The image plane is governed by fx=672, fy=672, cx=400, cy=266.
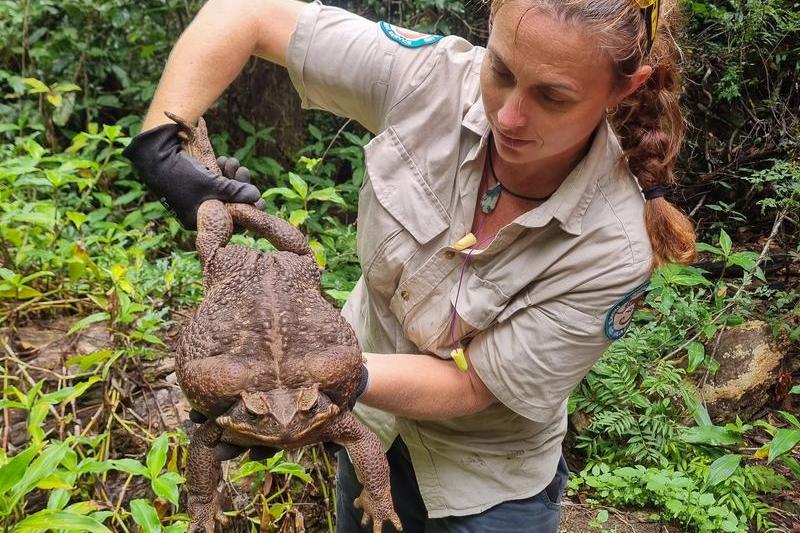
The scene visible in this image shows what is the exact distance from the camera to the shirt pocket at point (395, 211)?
91.2 inches

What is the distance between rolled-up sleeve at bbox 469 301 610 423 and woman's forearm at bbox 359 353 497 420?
0.08m

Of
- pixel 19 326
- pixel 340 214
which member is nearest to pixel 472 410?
pixel 19 326

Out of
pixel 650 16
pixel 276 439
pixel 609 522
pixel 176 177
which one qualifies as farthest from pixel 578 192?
pixel 609 522

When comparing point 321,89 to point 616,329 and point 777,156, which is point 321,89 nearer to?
point 616,329

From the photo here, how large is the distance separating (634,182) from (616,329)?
50cm

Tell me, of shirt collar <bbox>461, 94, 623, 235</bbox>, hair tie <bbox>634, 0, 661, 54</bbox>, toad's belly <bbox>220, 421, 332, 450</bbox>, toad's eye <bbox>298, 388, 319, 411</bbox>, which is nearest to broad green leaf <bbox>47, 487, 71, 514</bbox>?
toad's belly <bbox>220, 421, 332, 450</bbox>

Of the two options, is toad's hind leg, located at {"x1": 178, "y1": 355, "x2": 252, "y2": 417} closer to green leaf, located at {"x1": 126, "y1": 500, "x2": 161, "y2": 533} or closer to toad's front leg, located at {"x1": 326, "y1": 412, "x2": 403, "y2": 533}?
toad's front leg, located at {"x1": 326, "y1": 412, "x2": 403, "y2": 533}

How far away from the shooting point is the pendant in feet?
7.57

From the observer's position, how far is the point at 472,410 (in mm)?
2365

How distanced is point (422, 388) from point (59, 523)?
120 centimetres

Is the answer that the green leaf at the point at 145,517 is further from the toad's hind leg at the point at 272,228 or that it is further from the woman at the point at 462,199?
the toad's hind leg at the point at 272,228

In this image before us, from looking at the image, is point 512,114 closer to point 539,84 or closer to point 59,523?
point 539,84

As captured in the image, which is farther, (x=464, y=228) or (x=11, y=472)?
(x=464, y=228)

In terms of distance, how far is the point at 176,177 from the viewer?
223 cm
